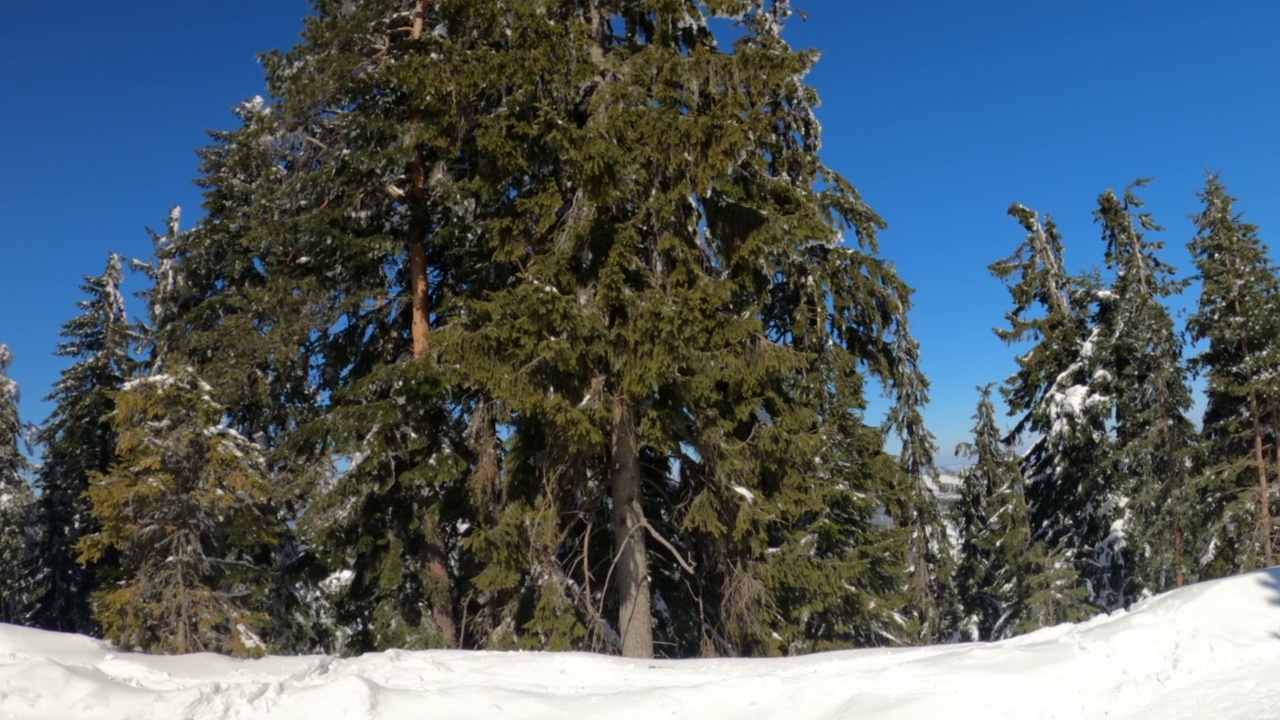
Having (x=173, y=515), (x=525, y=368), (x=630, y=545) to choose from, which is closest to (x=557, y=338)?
(x=525, y=368)

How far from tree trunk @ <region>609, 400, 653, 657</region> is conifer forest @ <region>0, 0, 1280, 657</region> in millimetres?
55

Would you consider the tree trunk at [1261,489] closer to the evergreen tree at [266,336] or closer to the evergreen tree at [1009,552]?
the evergreen tree at [1009,552]

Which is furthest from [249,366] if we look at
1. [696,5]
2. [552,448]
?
[696,5]

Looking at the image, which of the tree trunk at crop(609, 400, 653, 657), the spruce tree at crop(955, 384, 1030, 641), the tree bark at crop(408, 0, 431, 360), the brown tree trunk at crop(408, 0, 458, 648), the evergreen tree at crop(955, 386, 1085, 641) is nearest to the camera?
the tree trunk at crop(609, 400, 653, 657)

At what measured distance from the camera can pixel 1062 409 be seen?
21859mm

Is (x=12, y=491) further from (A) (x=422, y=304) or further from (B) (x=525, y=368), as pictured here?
(B) (x=525, y=368)

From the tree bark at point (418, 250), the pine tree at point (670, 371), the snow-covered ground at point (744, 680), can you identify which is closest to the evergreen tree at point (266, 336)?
the tree bark at point (418, 250)

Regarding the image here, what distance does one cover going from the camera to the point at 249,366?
11672 millimetres

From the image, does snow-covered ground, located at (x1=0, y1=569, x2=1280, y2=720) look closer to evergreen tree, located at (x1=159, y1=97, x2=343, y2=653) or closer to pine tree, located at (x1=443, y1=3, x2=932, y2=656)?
pine tree, located at (x1=443, y1=3, x2=932, y2=656)

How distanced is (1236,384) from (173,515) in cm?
2181

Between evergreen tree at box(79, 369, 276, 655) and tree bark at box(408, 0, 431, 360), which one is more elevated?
tree bark at box(408, 0, 431, 360)

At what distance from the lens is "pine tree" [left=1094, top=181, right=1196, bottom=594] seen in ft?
65.6

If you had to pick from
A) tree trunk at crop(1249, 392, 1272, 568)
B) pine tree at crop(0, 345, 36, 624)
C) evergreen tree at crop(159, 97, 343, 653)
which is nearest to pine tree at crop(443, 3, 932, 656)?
evergreen tree at crop(159, 97, 343, 653)

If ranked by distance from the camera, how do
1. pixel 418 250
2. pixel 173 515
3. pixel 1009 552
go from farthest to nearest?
pixel 1009 552
pixel 418 250
pixel 173 515
